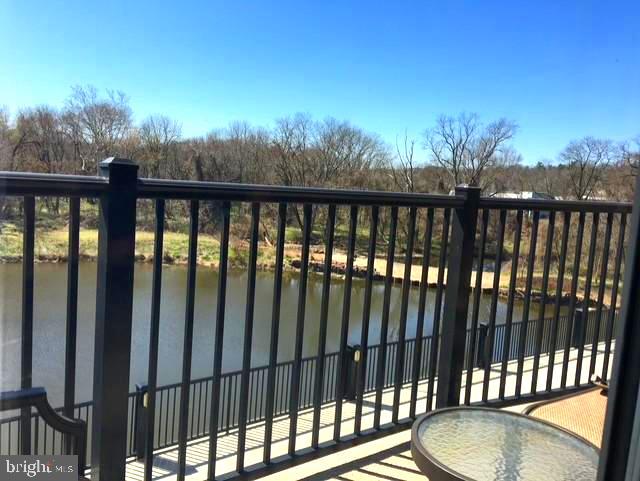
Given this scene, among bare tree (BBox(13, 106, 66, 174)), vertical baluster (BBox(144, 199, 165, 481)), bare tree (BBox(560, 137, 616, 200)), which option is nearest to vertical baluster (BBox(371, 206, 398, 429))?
vertical baluster (BBox(144, 199, 165, 481))

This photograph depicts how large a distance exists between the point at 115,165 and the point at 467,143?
29.9 metres

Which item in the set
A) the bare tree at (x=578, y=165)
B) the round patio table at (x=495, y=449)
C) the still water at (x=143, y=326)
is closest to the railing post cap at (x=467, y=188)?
the round patio table at (x=495, y=449)

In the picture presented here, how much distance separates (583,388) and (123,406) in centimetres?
213

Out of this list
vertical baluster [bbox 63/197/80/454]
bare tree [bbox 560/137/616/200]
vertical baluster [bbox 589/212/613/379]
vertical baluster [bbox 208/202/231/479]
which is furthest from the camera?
bare tree [bbox 560/137/616/200]

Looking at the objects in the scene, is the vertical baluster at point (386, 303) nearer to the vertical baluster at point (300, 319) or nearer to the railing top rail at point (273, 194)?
the railing top rail at point (273, 194)

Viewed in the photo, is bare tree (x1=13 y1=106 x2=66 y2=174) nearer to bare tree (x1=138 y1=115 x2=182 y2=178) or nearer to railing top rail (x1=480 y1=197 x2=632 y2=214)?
bare tree (x1=138 y1=115 x2=182 y2=178)

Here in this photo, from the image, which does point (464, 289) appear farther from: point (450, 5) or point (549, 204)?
point (450, 5)

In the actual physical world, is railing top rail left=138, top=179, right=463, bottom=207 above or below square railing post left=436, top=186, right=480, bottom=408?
above

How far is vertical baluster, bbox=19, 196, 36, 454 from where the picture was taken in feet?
3.74

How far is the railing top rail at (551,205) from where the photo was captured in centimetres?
202

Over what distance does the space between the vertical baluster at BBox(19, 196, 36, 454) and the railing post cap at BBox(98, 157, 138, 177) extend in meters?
0.17

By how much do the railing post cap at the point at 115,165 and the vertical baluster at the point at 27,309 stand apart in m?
0.17

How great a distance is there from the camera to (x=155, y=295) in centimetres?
138

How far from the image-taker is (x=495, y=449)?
4.59 feet
